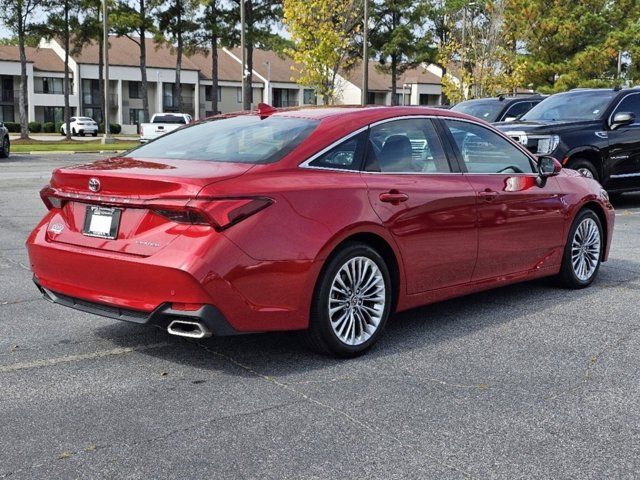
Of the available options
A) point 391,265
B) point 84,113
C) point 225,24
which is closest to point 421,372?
point 391,265

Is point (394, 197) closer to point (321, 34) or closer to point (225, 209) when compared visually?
point (225, 209)

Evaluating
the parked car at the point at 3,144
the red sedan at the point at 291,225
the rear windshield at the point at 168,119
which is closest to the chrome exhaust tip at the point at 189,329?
the red sedan at the point at 291,225

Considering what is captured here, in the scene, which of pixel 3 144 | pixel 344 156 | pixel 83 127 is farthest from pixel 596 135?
pixel 83 127

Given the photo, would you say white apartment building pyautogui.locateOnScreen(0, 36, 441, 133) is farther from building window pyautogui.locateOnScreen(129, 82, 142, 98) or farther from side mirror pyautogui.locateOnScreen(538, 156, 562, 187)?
side mirror pyautogui.locateOnScreen(538, 156, 562, 187)

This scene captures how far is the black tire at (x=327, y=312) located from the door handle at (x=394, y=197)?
33cm

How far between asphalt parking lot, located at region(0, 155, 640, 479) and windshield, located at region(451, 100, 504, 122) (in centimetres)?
1183

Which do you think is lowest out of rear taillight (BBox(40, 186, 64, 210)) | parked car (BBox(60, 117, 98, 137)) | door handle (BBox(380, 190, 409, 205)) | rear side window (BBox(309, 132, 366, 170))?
parked car (BBox(60, 117, 98, 137))

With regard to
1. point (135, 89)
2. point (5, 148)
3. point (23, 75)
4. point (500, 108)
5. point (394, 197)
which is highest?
point (23, 75)

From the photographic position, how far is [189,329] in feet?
14.2

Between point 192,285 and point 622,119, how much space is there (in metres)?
10.3

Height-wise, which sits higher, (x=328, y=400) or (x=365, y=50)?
(x=365, y=50)

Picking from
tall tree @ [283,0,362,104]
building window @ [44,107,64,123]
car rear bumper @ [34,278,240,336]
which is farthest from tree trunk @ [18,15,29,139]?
car rear bumper @ [34,278,240,336]

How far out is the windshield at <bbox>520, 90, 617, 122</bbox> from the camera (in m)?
13.3

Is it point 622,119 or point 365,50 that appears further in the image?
point 365,50
